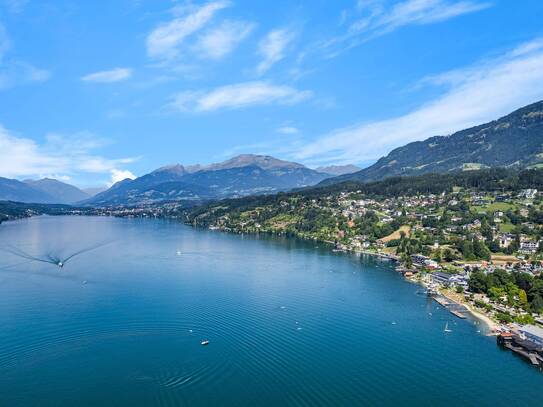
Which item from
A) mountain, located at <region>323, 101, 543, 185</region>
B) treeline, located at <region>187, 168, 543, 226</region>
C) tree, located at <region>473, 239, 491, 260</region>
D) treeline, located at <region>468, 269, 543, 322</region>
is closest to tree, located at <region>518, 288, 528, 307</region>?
treeline, located at <region>468, 269, 543, 322</region>

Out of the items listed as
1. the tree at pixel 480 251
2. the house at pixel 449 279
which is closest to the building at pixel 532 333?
the house at pixel 449 279

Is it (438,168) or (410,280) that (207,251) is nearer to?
(410,280)

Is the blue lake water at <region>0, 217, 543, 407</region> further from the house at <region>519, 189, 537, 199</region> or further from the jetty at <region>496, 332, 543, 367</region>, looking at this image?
the house at <region>519, 189, 537, 199</region>

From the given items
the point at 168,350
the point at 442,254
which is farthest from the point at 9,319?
the point at 442,254

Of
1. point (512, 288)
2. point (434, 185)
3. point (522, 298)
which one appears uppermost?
point (434, 185)

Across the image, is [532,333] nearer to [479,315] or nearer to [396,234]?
[479,315]


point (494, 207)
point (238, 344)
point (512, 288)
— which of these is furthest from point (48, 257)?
point (494, 207)
